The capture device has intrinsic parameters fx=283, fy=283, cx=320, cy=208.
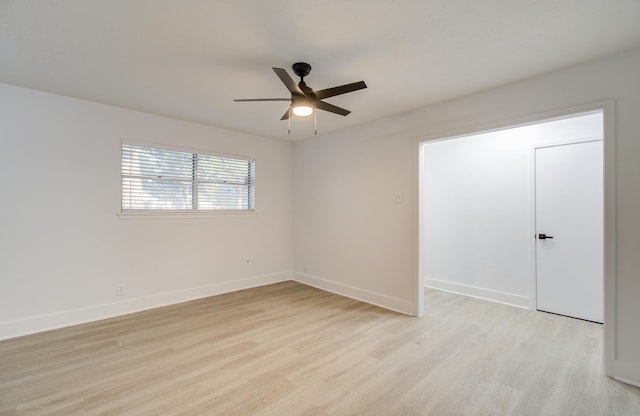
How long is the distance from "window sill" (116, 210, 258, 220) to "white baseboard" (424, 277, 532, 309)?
3.33m

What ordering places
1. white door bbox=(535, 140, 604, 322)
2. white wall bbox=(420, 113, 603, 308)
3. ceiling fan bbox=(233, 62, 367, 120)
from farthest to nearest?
1. white wall bbox=(420, 113, 603, 308)
2. white door bbox=(535, 140, 604, 322)
3. ceiling fan bbox=(233, 62, 367, 120)

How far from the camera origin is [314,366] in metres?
2.43

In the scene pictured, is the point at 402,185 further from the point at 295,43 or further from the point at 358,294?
the point at 295,43

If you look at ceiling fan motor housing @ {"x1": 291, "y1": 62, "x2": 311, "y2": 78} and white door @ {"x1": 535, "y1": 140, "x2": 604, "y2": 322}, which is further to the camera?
white door @ {"x1": 535, "y1": 140, "x2": 604, "y2": 322}

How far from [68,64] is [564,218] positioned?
5621 mm

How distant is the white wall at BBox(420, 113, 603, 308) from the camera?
382 cm

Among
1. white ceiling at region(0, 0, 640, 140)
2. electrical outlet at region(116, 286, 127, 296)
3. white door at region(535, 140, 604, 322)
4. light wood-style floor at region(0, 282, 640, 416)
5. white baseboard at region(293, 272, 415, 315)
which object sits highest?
white ceiling at region(0, 0, 640, 140)

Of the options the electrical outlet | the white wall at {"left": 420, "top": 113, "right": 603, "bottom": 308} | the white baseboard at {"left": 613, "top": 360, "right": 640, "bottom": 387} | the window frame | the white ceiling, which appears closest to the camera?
the white ceiling

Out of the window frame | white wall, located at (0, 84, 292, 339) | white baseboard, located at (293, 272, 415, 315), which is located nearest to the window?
the window frame

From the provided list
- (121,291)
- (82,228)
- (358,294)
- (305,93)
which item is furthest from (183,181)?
(358,294)

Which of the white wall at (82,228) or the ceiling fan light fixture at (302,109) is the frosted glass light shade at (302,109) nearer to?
the ceiling fan light fixture at (302,109)

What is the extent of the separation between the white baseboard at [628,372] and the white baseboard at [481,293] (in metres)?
1.60

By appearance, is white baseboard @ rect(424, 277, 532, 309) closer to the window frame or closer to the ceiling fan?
the window frame

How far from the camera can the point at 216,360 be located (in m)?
2.52
